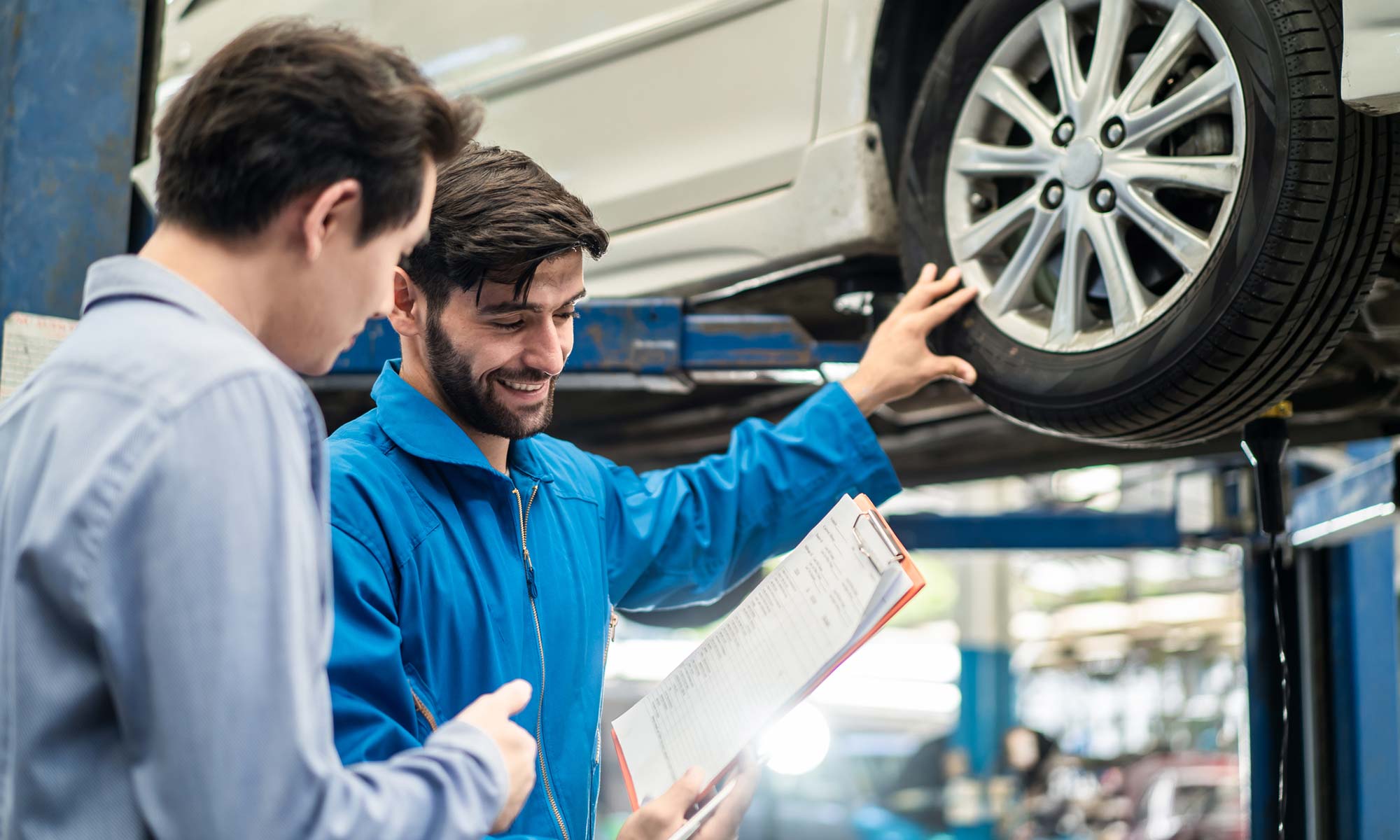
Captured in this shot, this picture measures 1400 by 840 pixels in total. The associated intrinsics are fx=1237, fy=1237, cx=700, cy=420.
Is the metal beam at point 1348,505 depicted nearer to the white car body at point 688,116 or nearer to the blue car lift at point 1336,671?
the blue car lift at point 1336,671

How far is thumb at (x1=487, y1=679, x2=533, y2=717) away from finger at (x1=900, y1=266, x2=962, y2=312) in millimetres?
1124

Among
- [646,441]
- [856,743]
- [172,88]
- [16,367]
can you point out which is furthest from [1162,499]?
[16,367]

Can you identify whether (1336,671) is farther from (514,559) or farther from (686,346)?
(514,559)

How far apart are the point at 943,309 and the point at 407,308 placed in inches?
32.9

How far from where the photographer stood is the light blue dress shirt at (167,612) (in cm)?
75

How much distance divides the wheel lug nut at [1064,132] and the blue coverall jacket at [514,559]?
0.51 metres

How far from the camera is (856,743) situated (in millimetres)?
10375

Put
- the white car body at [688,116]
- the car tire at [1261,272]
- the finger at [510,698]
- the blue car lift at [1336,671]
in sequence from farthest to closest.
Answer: the blue car lift at [1336,671], the white car body at [688,116], the car tire at [1261,272], the finger at [510,698]

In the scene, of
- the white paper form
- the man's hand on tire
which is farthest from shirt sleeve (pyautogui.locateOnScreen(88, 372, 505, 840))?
the man's hand on tire

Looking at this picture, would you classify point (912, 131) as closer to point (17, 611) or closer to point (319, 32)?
point (319, 32)

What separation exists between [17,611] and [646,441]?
A: 9.99 feet

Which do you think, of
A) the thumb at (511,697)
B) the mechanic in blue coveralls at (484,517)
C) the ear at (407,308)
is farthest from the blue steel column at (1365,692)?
the thumb at (511,697)

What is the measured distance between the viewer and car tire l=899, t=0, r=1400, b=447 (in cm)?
157

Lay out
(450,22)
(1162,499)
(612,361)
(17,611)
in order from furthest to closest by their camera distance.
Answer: (1162,499) < (450,22) < (612,361) < (17,611)
